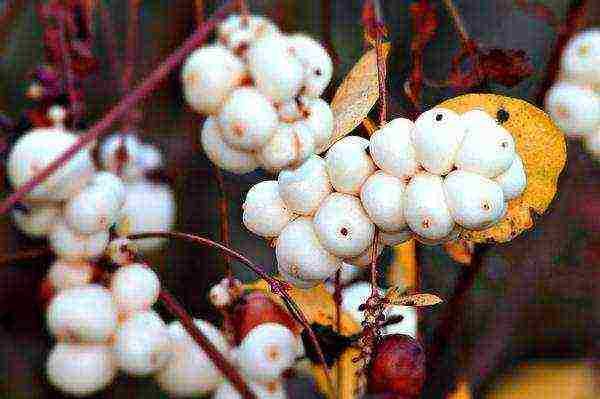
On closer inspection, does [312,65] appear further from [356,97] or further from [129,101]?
[129,101]

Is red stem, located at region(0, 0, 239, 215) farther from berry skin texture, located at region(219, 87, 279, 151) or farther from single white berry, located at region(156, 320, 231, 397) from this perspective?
single white berry, located at region(156, 320, 231, 397)

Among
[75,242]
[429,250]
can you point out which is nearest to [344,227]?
[75,242]

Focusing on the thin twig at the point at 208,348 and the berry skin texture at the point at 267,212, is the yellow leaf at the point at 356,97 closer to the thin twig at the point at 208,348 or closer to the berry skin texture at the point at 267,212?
the berry skin texture at the point at 267,212

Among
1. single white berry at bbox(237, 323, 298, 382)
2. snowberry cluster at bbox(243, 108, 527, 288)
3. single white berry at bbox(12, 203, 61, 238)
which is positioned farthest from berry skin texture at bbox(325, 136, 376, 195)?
single white berry at bbox(12, 203, 61, 238)

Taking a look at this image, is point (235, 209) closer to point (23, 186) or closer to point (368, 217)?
point (23, 186)

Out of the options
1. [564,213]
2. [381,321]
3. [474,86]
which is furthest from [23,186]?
[564,213]

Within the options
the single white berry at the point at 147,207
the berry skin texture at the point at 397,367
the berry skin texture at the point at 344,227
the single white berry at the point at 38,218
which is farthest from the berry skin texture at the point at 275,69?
the single white berry at the point at 147,207
